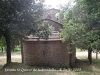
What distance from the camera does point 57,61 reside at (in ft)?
55.8

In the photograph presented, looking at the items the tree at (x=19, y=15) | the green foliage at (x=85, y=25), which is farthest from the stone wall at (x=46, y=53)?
the tree at (x=19, y=15)

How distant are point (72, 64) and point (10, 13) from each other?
34.5 ft

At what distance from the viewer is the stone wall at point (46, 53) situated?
16953mm

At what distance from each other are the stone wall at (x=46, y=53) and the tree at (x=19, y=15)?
4.30 m

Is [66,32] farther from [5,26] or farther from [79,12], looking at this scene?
[5,26]

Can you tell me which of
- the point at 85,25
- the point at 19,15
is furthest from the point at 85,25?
the point at 19,15

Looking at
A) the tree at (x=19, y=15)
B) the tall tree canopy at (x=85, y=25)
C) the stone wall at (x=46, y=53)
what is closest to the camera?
the tall tree canopy at (x=85, y=25)

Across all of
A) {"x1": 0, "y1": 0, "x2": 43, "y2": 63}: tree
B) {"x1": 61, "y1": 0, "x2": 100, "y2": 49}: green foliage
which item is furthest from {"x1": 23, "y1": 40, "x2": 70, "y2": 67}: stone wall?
{"x1": 0, "y1": 0, "x2": 43, "y2": 63}: tree

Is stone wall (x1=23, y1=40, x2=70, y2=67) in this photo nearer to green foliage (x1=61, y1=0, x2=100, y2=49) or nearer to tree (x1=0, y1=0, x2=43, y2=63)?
green foliage (x1=61, y1=0, x2=100, y2=49)

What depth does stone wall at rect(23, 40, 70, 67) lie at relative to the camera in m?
17.0

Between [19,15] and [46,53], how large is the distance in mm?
7161

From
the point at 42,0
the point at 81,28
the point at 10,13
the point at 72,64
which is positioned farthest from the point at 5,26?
the point at 72,64

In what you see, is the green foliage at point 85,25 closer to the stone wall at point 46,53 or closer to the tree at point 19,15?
the stone wall at point 46,53

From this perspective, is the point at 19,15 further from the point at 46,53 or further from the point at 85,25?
the point at 46,53
